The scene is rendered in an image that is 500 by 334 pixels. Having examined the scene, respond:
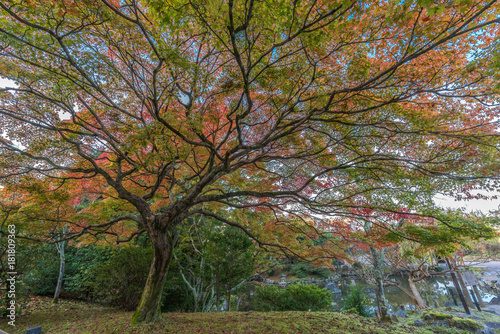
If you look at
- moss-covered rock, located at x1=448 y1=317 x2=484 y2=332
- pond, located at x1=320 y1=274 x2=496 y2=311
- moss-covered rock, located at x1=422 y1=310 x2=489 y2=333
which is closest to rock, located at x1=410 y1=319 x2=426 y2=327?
moss-covered rock, located at x1=422 y1=310 x2=489 y2=333

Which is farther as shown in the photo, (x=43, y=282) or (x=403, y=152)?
(x=43, y=282)

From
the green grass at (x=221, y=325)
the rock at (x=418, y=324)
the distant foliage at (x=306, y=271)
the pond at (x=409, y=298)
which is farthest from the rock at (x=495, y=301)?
the green grass at (x=221, y=325)

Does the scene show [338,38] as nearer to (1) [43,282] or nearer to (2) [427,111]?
(2) [427,111]

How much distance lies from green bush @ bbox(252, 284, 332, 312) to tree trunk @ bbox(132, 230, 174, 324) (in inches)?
158

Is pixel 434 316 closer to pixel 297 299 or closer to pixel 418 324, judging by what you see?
pixel 418 324

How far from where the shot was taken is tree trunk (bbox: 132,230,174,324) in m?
3.69

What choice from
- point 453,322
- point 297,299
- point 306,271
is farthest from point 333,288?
point 453,322

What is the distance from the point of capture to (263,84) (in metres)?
3.09

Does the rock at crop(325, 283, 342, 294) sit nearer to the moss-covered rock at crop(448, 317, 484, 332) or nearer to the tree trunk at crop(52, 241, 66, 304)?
the moss-covered rock at crop(448, 317, 484, 332)

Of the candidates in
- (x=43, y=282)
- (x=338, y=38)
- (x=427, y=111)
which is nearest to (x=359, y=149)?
(x=427, y=111)

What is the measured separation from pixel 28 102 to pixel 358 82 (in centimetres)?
562

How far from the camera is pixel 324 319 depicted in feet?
13.8

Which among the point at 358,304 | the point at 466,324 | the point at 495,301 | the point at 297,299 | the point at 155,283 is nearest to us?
the point at 155,283

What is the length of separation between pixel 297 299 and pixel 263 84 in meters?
6.66
